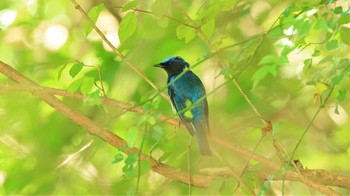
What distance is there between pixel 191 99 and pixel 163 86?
0.43 meters

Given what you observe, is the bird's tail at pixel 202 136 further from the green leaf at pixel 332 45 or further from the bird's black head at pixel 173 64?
the green leaf at pixel 332 45

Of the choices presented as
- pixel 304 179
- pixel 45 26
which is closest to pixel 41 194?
pixel 304 179

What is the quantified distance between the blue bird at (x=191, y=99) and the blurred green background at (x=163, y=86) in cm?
7

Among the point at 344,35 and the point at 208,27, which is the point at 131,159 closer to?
the point at 208,27

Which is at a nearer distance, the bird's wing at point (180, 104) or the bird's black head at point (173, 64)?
the bird's wing at point (180, 104)

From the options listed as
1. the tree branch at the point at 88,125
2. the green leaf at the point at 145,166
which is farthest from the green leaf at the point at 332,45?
the tree branch at the point at 88,125

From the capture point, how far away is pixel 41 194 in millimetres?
Result: 3443

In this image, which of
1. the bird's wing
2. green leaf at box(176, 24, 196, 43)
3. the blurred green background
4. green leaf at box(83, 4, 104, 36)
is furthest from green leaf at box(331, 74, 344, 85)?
the bird's wing

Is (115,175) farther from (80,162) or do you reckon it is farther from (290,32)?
(290,32)

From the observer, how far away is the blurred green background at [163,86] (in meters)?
2.77

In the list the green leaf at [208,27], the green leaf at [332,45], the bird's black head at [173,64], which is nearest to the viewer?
the green leaf at [332,45]

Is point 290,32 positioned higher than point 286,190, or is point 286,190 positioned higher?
point 286,190

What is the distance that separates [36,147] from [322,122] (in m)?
2.33

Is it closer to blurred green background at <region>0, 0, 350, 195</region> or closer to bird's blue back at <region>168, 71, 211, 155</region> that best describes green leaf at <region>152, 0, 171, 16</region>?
blurred green background at <region>0, 0, 350, 195</region>
